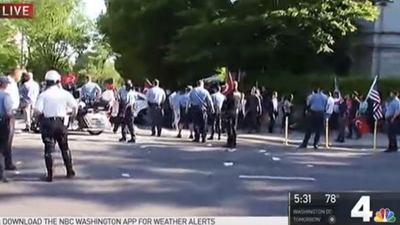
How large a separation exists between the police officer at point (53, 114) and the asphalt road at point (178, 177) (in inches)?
1.2

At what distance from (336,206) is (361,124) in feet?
1.18

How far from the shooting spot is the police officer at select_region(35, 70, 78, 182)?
160 cm

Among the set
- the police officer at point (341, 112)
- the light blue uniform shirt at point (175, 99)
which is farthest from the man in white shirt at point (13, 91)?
the police officer at point (341, 112)

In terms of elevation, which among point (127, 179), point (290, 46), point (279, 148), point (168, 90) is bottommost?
point (127, 179)

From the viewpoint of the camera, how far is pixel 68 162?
1715mm

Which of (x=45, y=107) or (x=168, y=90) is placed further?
(x=168, y=90)

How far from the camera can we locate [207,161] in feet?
5.89

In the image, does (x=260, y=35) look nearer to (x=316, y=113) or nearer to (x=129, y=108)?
(x=316, y=113)

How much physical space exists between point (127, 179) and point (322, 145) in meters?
0.80

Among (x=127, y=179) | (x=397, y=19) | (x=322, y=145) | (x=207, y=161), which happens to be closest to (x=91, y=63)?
(x=127, y=179)

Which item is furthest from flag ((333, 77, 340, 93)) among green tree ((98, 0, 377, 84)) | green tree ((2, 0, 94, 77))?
green tree ((2, 0, 94, 77))

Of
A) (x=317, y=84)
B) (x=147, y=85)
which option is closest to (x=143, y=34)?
(x=147, y=85)

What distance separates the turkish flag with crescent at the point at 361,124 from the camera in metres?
1.73

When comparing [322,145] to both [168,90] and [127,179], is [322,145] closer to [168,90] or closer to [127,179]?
[168,90]
